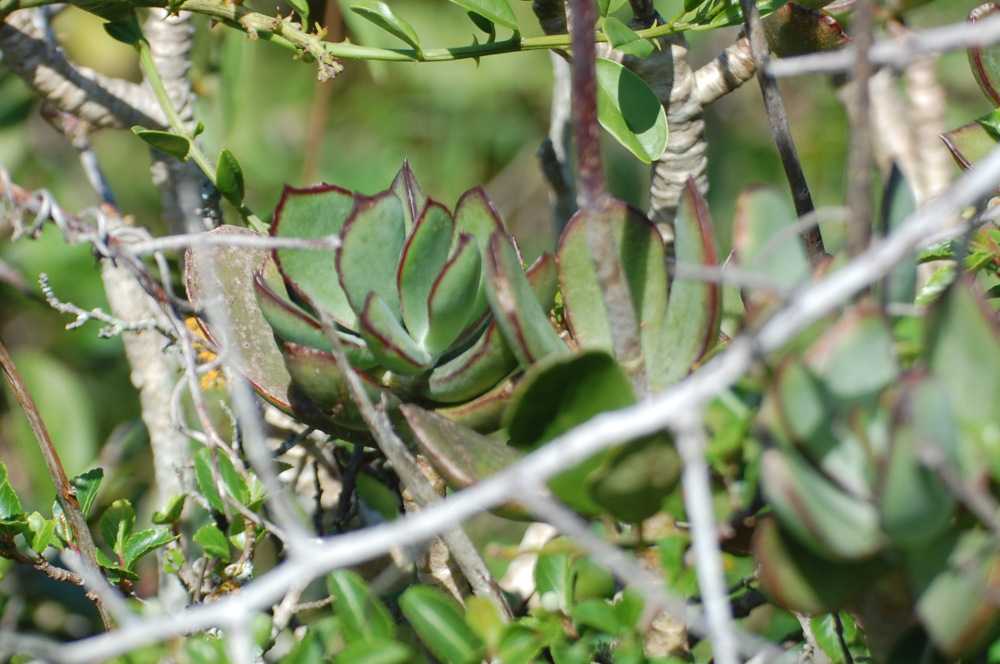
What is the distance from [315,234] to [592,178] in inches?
10.3

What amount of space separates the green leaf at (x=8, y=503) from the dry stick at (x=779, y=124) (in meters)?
0.63

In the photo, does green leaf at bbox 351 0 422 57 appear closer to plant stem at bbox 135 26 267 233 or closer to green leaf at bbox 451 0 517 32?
green leaf at bbox 451 0 517 32

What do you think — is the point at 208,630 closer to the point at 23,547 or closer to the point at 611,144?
the point at 23,547

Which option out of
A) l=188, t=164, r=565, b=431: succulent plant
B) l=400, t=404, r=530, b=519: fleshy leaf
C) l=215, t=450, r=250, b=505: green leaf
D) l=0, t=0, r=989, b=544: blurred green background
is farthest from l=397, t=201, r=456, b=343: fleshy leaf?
l=0, t=0, r=989, b=544: blurred green background

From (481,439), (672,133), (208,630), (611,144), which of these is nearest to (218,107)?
(672,133)

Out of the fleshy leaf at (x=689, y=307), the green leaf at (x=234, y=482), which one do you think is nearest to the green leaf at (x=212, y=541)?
the green leaf at (x=234, y=482)

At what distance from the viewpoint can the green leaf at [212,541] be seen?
0.68 meters

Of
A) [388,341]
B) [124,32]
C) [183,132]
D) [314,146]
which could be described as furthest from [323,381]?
[314,146]

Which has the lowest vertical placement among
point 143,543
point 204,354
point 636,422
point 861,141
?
point 143,543

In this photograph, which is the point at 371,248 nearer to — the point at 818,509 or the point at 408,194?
the point at 408,194

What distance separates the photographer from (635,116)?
702 millimetres

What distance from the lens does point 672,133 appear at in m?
0.88

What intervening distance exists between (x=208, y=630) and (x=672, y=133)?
61 centimetres

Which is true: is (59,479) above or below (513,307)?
below
